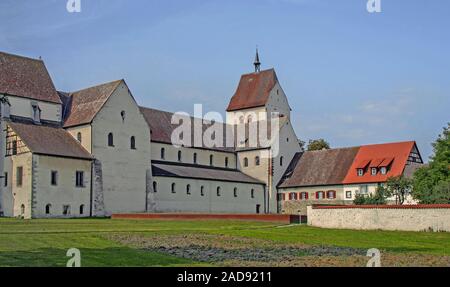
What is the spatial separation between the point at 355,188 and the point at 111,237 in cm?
5144

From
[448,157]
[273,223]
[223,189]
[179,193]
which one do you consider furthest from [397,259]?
[223,189]

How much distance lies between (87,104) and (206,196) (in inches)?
739

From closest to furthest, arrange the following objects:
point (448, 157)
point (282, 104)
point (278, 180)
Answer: point (448, 157), point (278, 180), point (282, 104)

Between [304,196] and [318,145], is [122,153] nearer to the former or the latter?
[304,196]

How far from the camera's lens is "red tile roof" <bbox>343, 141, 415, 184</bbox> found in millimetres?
73875

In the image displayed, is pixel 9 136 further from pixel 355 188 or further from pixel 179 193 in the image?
pixel 355 188

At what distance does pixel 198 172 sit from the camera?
254 feet

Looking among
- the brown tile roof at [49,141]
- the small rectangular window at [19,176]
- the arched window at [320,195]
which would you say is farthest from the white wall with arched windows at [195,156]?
the small rectangular window at [19,176]

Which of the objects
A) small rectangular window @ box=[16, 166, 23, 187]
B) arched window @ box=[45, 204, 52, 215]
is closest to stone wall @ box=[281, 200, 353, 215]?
arched window @ box=[45, 204, 52, 215]

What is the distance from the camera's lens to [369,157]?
3066 inches

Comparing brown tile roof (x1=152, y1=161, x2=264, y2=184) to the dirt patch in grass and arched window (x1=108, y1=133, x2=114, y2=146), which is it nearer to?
arched window (x1=108, y1=133, x2=114, y2=146)

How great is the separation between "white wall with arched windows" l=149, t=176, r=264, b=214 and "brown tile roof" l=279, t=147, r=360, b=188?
482cm

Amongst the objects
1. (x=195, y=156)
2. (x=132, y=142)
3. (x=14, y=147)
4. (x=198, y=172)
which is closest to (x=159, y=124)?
(x=195, y=156)

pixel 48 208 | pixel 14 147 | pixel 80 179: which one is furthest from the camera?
pixel 80 179
